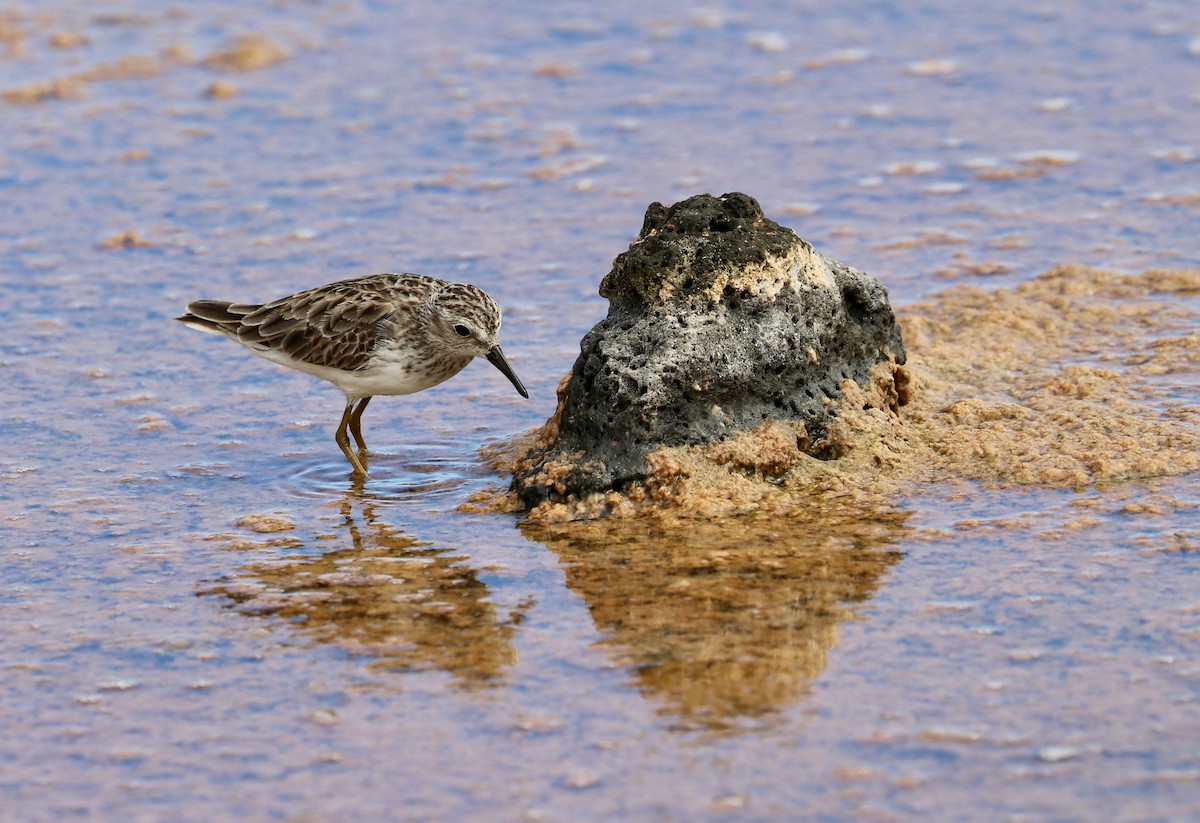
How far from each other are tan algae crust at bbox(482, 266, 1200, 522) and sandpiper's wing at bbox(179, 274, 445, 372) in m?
0.95

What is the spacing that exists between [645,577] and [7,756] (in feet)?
7.06

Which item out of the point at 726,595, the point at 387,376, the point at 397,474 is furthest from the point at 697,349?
the point at 387,376

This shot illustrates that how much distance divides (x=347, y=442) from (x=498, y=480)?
89 centimetres

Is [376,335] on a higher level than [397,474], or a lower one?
higher

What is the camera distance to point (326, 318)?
7.74 metres

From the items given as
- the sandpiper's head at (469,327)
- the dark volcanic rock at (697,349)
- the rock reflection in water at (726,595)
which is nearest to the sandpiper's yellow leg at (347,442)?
the sandpiper's head at (469,327)

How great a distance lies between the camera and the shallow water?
183 inches

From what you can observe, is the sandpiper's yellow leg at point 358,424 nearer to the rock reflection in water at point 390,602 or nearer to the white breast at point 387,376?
the white breast at point 387,376

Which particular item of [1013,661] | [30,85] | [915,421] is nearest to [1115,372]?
[915,421]

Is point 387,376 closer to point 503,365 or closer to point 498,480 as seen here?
point 503,365

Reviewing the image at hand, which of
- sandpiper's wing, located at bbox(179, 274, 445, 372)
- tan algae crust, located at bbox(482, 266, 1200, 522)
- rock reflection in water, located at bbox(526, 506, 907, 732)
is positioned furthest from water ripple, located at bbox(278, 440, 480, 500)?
rock reflection in water, located at bbox(526, 506, 907, 732)

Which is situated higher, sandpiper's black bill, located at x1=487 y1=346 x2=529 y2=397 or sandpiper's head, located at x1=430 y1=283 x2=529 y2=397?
sandpiper's head, located at x1=430 y1=283 x2=529 y2=397

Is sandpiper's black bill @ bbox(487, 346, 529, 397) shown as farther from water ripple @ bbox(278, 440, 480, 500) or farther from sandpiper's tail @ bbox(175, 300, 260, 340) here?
sandpiper's tail @ bbox(175, 300, 260, 340)

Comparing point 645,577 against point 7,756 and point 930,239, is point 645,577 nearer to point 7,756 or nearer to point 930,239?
point 7,756
